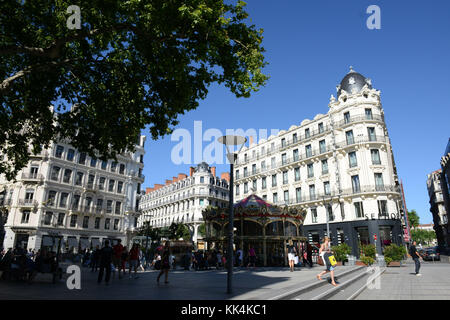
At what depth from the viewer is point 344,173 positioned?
3556 cm

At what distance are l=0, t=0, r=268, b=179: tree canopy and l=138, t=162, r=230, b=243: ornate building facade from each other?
47.6m

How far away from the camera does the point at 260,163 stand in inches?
1852

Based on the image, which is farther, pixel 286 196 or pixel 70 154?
pixel 286 196

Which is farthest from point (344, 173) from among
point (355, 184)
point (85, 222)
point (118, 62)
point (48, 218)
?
point (48, 218)

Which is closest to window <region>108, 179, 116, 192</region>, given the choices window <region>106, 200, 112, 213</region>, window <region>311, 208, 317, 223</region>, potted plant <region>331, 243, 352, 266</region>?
window <region>106, 200, 112, 213</region>

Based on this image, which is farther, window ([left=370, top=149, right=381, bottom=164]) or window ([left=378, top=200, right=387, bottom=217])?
window ([left=370, top=149, right=381, bottom=164])

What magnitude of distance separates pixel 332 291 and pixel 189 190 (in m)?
55.5

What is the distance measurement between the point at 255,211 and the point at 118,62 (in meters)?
14.8

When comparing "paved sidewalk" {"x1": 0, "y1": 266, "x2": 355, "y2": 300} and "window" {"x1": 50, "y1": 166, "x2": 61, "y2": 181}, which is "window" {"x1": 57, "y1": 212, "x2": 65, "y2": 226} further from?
"paved sidewalk" {"x1": 0, "y1": 266, "x2": 355, "y2": 300}

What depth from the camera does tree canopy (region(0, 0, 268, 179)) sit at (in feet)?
25.8

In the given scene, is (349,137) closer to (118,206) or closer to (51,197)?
(118,206)

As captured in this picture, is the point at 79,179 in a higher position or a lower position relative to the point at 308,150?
lower
